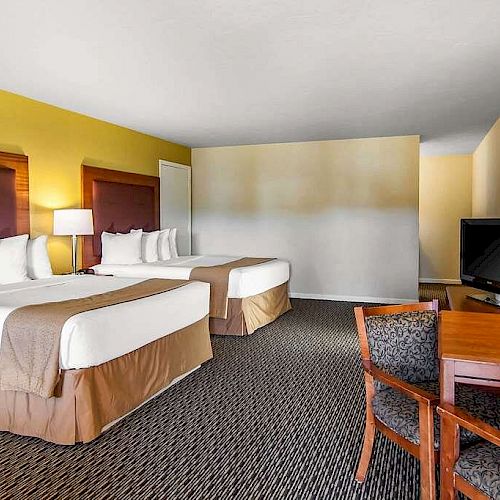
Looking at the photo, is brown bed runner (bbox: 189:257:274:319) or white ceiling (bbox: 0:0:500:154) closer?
white ceiling (bbox: 0:0:500:154)

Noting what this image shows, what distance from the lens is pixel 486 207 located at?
21.0 ft

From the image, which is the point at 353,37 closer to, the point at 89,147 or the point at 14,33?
the point at 14,33

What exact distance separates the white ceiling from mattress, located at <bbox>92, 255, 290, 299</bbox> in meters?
1.76

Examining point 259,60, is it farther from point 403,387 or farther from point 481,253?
point 403,387

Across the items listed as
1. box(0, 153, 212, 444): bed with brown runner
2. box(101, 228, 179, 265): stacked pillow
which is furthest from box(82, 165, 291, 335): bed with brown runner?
box(0, 153, 212, 444): bed with brown runner

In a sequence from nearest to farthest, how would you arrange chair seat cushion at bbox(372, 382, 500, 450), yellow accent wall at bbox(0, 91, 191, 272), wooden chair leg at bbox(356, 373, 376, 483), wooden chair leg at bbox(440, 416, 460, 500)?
wooden chair leg at bbox(440, 416, 460, 500), chair seat cushion at bbox(372, 382, 500, 450), wooden chair leg at bbox(356, 373, 376, 483), yellow accent wall at bbox(0, 91, 191, 272)

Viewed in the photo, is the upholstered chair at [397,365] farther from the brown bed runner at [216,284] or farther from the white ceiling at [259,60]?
the brown bed runner at [216,284]

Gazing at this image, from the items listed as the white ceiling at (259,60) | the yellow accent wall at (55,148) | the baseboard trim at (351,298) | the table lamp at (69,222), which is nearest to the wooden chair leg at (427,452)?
the white ceiling at (259,60)

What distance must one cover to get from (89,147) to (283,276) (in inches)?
113

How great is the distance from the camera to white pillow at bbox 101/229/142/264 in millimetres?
5391

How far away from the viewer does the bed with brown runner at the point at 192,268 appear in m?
4.86

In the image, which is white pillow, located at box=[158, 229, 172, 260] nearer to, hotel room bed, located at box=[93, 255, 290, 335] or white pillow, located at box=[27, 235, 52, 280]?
hotel room bed, located at box=[93, 255, 290, 335]

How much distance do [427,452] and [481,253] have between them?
2.38 m

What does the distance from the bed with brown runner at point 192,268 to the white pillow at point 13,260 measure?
4.22ft
